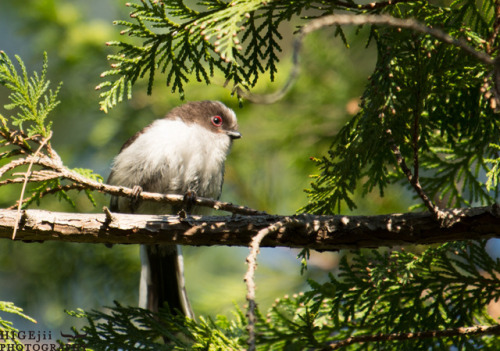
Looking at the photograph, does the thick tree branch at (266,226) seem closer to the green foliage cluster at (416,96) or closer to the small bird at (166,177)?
the green foliage cluster at (416,96)

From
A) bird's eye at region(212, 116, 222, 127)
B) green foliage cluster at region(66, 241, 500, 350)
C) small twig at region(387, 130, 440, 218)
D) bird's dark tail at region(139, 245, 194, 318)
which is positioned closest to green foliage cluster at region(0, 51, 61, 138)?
green foliage cluster at region(66, 241, 500, 350)

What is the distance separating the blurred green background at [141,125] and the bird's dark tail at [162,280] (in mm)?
622

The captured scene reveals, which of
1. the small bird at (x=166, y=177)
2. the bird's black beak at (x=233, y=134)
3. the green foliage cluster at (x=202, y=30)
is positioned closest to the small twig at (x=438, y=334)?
the green foliage cluster at (x=202, y=30)

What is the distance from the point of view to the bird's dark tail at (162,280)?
3.83m

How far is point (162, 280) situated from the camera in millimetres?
3975

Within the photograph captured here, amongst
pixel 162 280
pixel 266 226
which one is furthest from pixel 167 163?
pixel 266 226

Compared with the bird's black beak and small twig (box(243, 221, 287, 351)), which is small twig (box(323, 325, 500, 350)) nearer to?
small twig (box(243, 221, 287, 351))

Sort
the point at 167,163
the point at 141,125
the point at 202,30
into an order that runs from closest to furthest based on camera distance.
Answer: the point at 202,30, the point at 167,163, the point at 141,125

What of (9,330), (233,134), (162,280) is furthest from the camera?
(233,134)

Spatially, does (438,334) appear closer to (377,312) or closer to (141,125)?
(377,312)

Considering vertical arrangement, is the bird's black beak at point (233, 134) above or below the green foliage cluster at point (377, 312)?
above

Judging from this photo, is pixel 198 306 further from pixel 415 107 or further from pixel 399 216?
pixel 415 107

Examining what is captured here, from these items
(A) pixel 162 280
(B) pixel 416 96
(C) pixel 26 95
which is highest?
(C) pixel 26 95

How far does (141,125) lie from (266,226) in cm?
333
